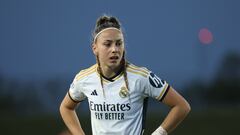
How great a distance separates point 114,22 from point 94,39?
21cm

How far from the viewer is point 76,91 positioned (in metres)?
5.90

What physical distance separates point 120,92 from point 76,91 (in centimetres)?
50

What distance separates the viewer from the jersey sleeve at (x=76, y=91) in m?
5.83

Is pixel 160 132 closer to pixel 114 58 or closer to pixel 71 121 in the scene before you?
pixel 114 58

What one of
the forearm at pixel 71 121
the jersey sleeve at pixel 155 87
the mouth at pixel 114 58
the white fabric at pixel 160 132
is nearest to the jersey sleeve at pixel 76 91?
the forearm at pixel 71 121

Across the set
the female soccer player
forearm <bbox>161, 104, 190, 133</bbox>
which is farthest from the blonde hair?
forearm <bbox>161, 104, 190, 133</bbox>

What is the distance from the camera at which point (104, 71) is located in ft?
18.5
